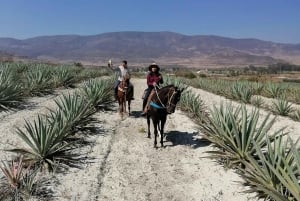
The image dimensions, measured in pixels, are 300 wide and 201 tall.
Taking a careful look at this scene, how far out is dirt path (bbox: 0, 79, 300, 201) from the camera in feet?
22.2

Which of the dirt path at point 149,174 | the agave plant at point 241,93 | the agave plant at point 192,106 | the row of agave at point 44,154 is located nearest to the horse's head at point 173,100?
the dirt path at point 149,174

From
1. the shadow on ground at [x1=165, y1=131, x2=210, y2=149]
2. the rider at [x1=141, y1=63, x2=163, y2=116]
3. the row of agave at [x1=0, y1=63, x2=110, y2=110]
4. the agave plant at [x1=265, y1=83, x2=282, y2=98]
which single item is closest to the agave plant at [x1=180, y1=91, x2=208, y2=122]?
the shadow on ground at [x1=165, y1=131, x2=210, y2=149]

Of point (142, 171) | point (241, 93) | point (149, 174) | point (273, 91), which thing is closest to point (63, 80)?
point (241, 93)

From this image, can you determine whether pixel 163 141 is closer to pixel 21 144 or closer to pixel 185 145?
pixel 185 145

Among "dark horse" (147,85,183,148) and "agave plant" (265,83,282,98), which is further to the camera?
"agave plant" (265,83,282,98)

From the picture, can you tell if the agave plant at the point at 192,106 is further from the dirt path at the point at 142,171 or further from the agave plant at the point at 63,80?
the agave plant at the point at 63,80

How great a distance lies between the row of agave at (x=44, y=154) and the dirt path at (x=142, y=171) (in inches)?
10.8

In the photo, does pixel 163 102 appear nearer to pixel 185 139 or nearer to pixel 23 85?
pixel 185 139

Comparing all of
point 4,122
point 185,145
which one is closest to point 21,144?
point 4,122

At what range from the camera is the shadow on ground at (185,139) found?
10156 millimetres

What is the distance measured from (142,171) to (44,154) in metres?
1.83

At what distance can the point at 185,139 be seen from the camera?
35.2ft

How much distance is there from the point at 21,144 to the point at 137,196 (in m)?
3.34

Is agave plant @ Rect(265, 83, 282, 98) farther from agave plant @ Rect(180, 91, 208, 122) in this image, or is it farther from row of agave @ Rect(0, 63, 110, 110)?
row of agave @ Rect(0, 63, 110, 110)
